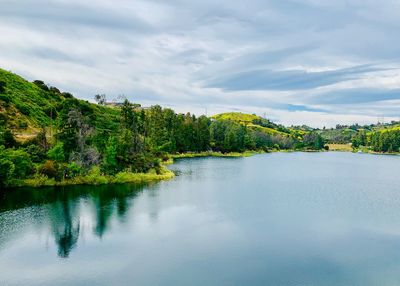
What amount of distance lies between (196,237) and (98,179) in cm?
3141

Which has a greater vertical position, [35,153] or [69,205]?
[35,153]

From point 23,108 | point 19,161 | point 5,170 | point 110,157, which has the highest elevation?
point 23,108

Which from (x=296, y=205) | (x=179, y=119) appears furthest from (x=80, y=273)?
(x=179, y=119)

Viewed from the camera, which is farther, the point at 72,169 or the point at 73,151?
the point at 73,151

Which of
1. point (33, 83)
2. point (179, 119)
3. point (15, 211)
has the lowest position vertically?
point (15, 211)

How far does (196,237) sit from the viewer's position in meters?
35.5

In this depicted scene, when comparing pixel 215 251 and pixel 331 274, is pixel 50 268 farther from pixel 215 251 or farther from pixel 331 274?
pixel 331 274

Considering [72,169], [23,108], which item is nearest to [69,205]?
[72,169]

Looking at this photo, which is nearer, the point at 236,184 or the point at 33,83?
the point at 236,184

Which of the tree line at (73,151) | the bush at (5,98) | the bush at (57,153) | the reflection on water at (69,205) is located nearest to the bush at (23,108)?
the bush at (5,98)

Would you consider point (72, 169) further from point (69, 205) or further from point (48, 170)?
point (69, 205)

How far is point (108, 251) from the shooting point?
3116cm

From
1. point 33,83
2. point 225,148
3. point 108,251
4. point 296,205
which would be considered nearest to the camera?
point 108,251

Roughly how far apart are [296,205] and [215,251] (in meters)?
22.6
